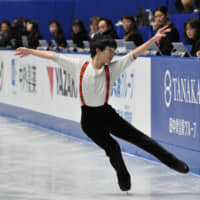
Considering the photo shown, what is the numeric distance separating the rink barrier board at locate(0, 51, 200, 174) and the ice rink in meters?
0.40

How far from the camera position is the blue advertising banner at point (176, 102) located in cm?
804

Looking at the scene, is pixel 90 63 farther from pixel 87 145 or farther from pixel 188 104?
pixel 87 145

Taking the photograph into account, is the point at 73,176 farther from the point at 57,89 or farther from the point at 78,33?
the point at 78,33

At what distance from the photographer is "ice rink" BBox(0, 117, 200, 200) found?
267 inches

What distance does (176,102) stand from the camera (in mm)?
8422

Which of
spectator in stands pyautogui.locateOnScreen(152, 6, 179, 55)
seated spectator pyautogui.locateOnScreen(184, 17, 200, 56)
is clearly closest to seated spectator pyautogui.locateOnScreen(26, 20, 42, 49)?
spectator in stands pyautogui.locateOnScreen(152, 6, 179, 55)

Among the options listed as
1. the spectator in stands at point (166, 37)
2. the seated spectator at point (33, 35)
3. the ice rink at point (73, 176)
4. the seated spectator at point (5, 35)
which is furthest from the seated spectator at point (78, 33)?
the ice rink at point (73, 176)

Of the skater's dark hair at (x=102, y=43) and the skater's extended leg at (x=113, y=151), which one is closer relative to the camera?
the skater's dark hair at (x=102, y=43)

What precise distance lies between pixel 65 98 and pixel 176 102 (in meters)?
3.53

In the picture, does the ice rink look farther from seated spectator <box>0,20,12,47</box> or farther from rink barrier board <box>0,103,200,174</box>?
seated spectator <box>0,20,12,47</box>

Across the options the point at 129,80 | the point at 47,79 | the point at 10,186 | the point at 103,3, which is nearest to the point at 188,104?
the point at 129,80

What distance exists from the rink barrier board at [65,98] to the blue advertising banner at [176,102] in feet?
0.04

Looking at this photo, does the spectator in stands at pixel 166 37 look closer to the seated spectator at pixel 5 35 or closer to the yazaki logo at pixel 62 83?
the yazaki logo at pixel 62 83

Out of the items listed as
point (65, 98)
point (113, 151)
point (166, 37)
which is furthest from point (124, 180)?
point (65, 98)
